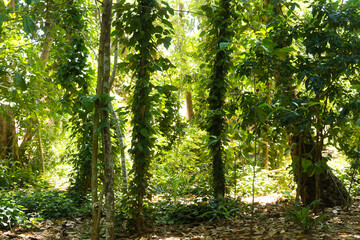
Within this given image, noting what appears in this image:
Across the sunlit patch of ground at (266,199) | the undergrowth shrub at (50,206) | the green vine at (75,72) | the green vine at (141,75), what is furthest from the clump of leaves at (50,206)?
the sunlit patch of ground at (266,199)

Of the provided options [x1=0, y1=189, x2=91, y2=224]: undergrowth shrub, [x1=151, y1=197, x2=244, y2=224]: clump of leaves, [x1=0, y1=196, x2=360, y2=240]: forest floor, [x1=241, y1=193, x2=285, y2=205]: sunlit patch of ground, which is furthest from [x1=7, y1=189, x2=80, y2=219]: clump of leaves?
[x1=241, y1=193, x2=285, y2=205]: sunlit patch of ground

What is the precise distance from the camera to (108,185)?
273 centimetres

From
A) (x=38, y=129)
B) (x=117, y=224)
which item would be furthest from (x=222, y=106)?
(x=38, y=129)

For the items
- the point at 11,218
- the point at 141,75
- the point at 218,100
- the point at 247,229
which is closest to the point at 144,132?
the point at 141,75

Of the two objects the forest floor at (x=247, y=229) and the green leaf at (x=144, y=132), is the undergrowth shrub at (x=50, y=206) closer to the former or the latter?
the forest floor at (x=247, y=229)

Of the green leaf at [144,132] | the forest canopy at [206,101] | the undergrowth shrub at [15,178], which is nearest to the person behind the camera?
the forest canopy at [206,101]

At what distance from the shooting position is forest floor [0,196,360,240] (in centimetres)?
304

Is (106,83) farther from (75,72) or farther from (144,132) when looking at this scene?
(75,72)

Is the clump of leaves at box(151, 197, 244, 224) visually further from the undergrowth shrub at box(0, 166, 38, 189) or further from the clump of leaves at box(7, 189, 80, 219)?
the undergrowth shrub at box(0, 166, 38, 189)

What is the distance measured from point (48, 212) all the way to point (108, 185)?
2518 millimetres

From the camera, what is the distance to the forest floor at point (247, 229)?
3.04 metres

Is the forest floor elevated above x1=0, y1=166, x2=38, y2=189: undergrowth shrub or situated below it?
below

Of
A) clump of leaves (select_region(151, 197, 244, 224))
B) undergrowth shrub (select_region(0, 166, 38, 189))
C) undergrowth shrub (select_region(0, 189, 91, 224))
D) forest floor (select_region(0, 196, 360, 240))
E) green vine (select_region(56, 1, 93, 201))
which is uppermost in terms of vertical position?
green vine (select_region(56, 1, 93, 201))

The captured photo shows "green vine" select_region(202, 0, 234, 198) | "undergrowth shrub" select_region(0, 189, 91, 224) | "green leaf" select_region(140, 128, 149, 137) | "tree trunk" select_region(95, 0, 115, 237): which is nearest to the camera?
"tree trunk" select_region(95, 0, 115, 237)
